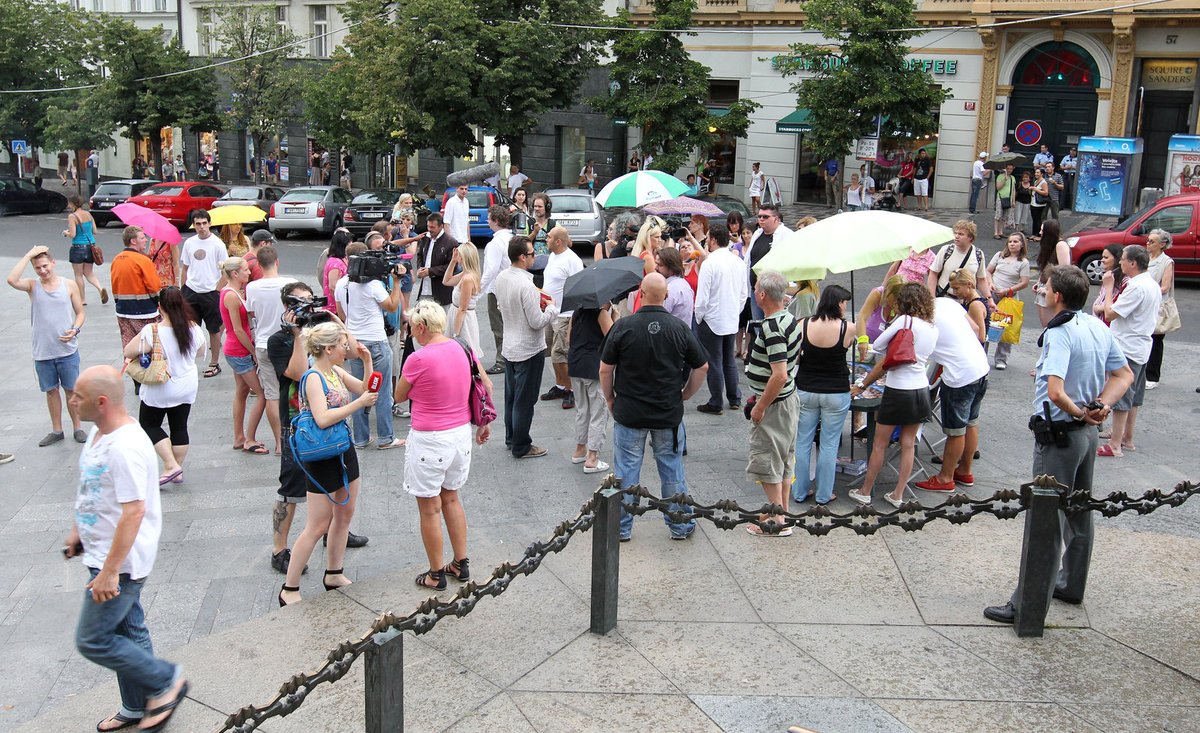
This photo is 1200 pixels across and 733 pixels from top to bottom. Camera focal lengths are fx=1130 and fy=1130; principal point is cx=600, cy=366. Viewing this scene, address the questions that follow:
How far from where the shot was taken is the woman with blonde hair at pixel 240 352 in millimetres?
8938

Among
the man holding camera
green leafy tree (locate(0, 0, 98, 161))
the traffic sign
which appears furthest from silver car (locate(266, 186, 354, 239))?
the man holding camera

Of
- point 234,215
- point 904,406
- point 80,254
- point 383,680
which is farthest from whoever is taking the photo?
point 80,254

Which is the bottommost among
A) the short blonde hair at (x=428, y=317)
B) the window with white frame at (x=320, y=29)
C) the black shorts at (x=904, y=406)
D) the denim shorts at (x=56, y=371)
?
the denim shorts at (x=56, y=371)

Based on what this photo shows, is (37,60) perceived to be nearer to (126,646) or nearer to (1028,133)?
(1028,133)

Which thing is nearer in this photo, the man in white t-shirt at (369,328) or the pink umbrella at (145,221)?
the man in white t-shirt at (369,328)

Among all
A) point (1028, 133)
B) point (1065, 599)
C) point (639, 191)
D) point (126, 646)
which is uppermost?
point (1028, 133)

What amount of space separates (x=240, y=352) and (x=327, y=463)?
3.25m

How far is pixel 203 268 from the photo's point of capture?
11.3m

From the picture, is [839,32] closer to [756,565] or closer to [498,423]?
[498,423]

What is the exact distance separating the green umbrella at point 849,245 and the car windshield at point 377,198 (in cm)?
1924

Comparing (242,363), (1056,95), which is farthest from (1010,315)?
(1056,95)

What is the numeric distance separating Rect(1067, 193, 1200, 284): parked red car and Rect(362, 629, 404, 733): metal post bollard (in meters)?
16.1

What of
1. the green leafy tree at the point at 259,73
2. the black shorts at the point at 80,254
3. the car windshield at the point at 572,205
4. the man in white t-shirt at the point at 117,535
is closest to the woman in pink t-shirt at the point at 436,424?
the man in white t-shirt at the point at 117,535

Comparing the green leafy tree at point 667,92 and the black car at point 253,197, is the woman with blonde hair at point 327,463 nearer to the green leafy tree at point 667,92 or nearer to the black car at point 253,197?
the black car at point 253,197
